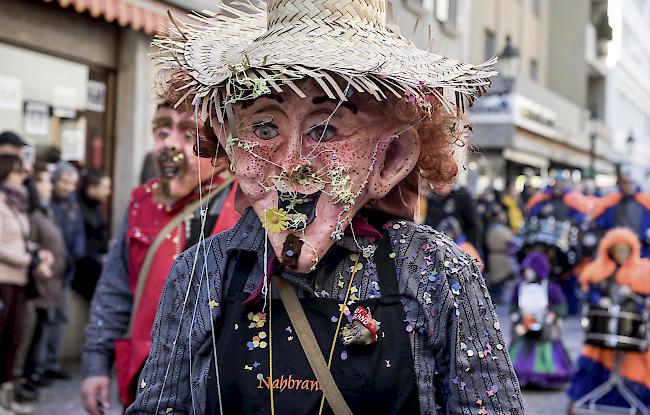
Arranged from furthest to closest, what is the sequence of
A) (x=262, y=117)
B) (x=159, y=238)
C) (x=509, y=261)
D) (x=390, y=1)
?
(x=509, y=261), (x=159, y=238), (x=390, y=1), (x=262, y=117)

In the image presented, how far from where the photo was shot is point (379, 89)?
1.90m

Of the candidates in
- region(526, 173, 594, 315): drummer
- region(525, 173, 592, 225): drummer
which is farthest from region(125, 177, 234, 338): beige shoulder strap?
region(526, 173, 594, 315): drummer

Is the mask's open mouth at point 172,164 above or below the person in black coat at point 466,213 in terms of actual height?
above

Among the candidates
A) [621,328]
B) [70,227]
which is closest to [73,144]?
[70,227]

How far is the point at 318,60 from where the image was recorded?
1.93 m

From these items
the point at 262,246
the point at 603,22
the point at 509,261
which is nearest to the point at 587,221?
the point at 509,261

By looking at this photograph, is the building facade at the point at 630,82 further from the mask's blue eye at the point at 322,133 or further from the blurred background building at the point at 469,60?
the mask's blue eye at the point at 322,133

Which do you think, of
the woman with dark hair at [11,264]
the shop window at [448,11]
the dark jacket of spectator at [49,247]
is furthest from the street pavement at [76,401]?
the shop window at [448,11]

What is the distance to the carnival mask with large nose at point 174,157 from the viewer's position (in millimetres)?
3506

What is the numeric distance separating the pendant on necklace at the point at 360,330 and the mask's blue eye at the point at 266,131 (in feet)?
1.39

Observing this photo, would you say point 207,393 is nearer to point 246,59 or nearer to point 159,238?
point 246,59

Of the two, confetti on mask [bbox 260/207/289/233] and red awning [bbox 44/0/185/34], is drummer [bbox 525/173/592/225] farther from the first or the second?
confetti on mask [bbox 260/207/289/233]

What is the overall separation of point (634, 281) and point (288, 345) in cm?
614

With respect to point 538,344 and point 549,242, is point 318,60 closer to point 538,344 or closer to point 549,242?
point 538,344
